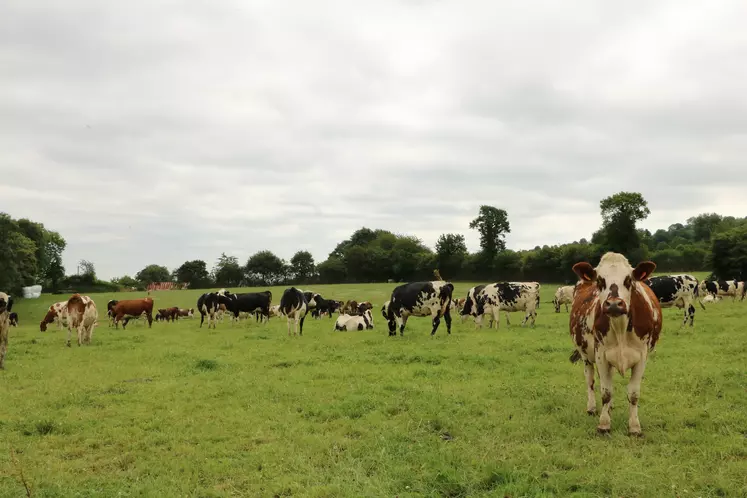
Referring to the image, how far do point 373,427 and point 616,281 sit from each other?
13.1 ft

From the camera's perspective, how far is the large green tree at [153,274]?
470 ft

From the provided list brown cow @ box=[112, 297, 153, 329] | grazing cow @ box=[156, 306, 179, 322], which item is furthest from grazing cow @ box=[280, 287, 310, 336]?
grazing cow @ box=[156, 306, 179, 322]

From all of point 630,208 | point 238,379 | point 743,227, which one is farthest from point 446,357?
point 630,208

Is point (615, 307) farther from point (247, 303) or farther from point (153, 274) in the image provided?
point (153, 274)

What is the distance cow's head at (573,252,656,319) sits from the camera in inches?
247

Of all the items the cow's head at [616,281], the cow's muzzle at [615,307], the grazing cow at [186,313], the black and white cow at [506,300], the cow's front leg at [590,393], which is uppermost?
the cow's head at [616,281]

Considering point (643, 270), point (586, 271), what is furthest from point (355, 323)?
point (643, 270)

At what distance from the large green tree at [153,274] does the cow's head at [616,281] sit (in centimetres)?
14703

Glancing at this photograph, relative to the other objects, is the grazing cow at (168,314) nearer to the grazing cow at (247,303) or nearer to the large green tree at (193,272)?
the grazing cow at (247,303)

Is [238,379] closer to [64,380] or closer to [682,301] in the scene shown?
[64,380]

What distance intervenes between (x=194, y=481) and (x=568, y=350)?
1131 cm

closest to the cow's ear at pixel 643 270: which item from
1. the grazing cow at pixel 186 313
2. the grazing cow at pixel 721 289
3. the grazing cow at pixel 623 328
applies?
the grazing cow at pixel 623 328

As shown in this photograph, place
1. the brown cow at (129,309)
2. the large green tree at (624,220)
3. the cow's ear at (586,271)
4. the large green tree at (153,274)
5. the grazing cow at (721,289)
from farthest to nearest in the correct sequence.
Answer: the large green tree at (153,274), the large green tree at (624,220), the grazing cow at (721,289), the brown cow at (129,309), the cow's ear at (586,271)

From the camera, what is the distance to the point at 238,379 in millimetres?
11648
